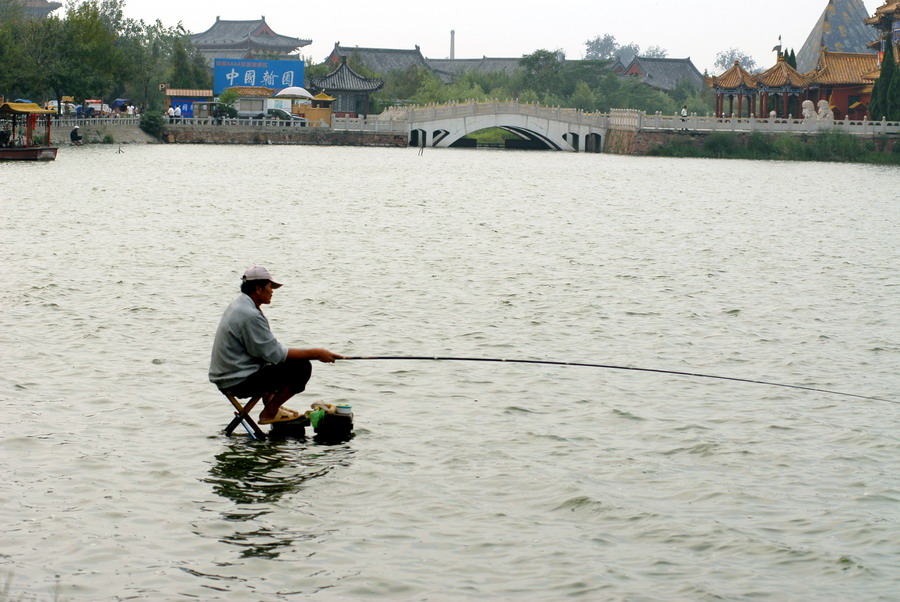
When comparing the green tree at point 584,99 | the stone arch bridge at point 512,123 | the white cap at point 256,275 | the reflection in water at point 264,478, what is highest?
the green tree at point 584,99

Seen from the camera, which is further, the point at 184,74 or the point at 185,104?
the point at 184,74

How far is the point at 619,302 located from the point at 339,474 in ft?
26.6

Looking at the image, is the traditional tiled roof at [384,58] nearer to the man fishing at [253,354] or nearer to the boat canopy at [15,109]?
the boat canopy at [15,109]

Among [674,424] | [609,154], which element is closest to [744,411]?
[674,424]

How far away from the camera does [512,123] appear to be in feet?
224

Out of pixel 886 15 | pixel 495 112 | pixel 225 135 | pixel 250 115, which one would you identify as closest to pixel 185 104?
pixel 250 115

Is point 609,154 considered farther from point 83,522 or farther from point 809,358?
point 83,522

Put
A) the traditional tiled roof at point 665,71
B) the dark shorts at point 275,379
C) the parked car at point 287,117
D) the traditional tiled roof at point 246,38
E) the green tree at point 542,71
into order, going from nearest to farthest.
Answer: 1. the dark shorts at point 275,379
2. the parked car at point 287,117
3. the green tree at point 542,71
4. the traditional tiled roof at point 665,71
5. the traditional tiled roof at point 246,38

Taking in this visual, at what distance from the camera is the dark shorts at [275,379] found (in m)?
7.63

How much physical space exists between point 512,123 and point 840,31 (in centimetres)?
2552

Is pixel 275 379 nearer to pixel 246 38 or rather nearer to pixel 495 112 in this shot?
pixel 495 112

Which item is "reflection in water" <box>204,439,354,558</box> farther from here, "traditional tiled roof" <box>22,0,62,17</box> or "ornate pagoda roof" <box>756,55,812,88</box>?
"traditional tiled roof" <box>22,0,62,17</box>

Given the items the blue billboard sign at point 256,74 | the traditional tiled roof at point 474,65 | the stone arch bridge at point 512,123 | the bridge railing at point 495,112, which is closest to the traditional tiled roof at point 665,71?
the traditional tiled roof at point 474,65

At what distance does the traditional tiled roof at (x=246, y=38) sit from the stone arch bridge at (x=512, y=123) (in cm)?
4160
